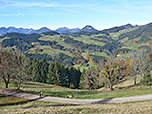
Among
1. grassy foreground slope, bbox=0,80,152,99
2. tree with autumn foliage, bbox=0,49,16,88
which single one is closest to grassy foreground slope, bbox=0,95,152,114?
grassy foreground slope, bbox=0,80,152,99

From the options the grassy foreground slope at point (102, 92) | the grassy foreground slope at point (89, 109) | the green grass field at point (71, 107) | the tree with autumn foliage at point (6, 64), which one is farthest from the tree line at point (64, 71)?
the grassy foreground slope at point (89, 109)

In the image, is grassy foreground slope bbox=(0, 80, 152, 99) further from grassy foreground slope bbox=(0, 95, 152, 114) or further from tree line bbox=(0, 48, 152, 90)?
grassy foreground slope bbox=(0, 95, 152, 114)

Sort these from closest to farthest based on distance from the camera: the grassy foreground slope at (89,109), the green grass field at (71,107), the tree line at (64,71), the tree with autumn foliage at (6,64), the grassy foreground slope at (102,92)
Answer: the grassy foreground slope at (89,109) < the green grass field at (71,107) < the grassy foreground slope at (102,92) < the tree with autumn foliage at (6,64) < the tree line at (64,71)

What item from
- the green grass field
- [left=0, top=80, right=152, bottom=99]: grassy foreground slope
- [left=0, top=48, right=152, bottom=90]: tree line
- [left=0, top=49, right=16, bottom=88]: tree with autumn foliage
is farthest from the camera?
[left=0, top=48, right=152, bottom=90]: tree line

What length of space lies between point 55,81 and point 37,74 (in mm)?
15190

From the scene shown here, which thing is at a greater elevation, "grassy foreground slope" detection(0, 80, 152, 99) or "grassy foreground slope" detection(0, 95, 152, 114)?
"grassy foreground slope" detection(0, 95, 152, 114)

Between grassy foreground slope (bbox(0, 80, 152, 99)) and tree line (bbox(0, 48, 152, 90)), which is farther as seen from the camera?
tree line (bbox(0, 48, 152, 90))

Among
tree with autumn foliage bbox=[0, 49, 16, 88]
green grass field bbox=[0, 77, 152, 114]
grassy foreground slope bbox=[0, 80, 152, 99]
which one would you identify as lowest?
grassy foreground slope bbox=[0, 80, 152, 99]

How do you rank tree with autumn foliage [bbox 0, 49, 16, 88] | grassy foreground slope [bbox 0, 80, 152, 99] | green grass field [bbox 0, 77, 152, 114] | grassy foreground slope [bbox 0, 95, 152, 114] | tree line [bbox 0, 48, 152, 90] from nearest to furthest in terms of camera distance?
grassy foreground slope [bbox 0, 95, 152, 114], green grass field [bbox 0, 77, 152, 114], grassy foreground slope [bbox 0, 80, 152, 99], tree with autumn foliage [bbox 0, 49, 16, 88], tree line [bbox 0, 48, 152, 90]

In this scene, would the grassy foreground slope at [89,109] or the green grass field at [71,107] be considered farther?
the green grass field at [71,107]

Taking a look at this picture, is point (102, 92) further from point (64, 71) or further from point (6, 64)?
point (64, 71)

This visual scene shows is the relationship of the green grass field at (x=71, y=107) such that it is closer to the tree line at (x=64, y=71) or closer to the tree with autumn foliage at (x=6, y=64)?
the tree with autumn foliage at (x=6, y=64)

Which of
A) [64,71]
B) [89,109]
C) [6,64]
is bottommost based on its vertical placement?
[64,71]

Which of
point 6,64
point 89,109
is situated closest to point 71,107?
point 89,109
